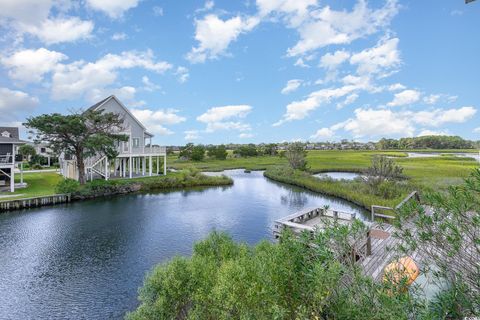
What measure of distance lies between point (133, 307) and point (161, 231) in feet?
23.2

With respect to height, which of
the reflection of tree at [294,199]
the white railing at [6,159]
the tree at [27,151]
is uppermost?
the tree at [27,151]

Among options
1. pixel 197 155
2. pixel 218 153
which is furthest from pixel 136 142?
pixel 218 153

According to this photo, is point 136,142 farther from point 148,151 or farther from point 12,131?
point 12,131

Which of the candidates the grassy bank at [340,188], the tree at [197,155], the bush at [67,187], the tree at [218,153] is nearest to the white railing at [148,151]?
the bush at [67,187]

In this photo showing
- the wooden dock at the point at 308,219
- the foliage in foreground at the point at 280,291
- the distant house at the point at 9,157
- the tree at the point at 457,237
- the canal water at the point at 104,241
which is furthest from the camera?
the distant house at the point at 9,157

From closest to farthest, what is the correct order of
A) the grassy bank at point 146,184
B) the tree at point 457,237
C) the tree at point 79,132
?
the tree at point 457,237 < the tree at point 79,132 < the grassy bank at point 146,184

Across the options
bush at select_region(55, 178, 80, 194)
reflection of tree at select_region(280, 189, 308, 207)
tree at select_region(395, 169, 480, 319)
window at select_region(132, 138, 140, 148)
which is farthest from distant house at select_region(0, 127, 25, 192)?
tree at select_region(395, 169, 480, 319)

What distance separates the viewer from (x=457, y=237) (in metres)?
2.89

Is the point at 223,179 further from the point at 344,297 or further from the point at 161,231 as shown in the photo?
the point at 344,297

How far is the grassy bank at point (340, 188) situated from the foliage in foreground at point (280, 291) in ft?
52.6

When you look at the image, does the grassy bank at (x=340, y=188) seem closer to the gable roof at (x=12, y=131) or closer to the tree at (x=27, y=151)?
the gable roof at (x=12, y=131)

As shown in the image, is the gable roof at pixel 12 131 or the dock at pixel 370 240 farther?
the gable roof at pixel 12 131

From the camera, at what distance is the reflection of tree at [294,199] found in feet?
74.2

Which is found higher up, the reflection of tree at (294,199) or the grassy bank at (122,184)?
the grassy bank at (122,184)
